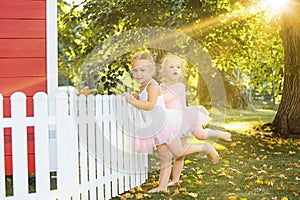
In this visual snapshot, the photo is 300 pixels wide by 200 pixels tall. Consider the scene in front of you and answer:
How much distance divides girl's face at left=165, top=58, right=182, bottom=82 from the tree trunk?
4.73 meters

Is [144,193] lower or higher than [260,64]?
lower

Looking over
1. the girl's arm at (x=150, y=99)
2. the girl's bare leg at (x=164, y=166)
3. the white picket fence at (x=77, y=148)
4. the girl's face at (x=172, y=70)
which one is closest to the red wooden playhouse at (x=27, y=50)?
the white picket fence at (x=77, y=148)

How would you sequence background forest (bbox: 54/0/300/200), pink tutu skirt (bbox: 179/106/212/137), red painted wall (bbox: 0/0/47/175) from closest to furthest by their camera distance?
pink tutu skirt (bbox: 179/106/212/137), red painted wall (bbox: 0/0/47/175), background forest (bbox: 54/0/300/200)

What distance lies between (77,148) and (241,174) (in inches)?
93.9

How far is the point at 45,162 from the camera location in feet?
12.0

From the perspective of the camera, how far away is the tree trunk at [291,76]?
867 cm

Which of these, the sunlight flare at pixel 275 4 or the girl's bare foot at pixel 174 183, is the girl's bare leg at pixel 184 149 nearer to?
the girl's bare foot at pixel 174 183

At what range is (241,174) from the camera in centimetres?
553

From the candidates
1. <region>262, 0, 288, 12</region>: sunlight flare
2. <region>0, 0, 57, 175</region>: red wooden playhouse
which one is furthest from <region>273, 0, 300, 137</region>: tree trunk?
<region>0, 0, 57, 175</region>: red wooden playhouse

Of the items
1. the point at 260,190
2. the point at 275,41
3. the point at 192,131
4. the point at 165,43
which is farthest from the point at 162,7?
the point at 275,41

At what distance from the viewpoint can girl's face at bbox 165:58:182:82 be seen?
14.8 ft

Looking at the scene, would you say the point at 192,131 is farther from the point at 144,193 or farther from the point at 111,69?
the point at 111,69

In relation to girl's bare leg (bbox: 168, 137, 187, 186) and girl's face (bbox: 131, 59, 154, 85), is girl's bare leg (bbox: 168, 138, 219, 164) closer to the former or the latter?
girl's bare leg (bbox: 168, 137, 187, 186)

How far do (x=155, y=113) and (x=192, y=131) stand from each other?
50cm
